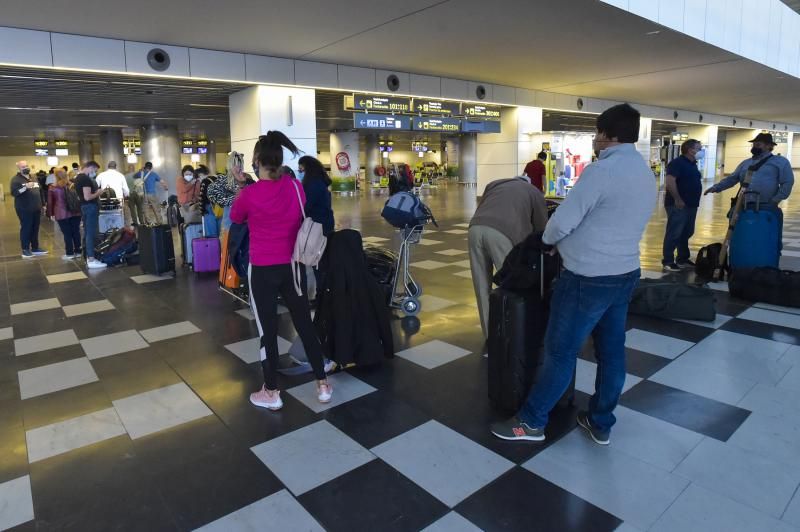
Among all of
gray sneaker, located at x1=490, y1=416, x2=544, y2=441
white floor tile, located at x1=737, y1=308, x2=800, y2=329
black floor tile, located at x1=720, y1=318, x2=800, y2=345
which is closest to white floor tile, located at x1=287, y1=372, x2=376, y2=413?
gray sneaker, located at x1=490, y1=416, x2=544, y2=441

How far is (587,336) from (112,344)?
4443 millimetres

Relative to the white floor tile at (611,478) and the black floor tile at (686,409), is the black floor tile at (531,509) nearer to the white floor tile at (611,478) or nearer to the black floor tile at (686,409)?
the white floor tile at (611,478)

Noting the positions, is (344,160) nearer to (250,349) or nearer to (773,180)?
(773,180)

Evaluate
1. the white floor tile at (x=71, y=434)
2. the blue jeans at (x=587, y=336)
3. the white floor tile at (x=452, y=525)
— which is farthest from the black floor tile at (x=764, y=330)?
the white floor tile at (x=71, y=434)

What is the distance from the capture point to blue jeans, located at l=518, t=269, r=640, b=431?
8.68ft

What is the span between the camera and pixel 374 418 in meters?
3.34

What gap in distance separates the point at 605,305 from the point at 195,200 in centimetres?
Result: 815

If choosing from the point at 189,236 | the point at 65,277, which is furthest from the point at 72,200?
the point at 189,236

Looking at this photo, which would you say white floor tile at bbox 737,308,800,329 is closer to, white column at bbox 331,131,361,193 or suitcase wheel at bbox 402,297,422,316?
suitcase wheel at bbox 402,297,422,316

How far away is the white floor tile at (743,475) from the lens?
7.98 ft

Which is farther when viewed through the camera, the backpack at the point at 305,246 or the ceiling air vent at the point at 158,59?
the ceiling air vent at the point at 158,59

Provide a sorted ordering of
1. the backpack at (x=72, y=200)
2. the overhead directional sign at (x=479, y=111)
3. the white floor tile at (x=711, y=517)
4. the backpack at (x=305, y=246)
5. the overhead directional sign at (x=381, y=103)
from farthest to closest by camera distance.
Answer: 1. the overhead directional sign at (x=479, y=111)
2. the overhead directional sign at (x=381, y=103)
3. the backpack at (x=72, y=200)
4. the backpack at (x=305, y=246)
5. the white floor tile at (x=711, y=517)

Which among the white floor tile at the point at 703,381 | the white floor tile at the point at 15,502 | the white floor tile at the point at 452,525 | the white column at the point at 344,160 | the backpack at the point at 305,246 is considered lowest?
the white floor tile at the point at 15,502

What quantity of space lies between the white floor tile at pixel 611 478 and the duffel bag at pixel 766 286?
404cm
